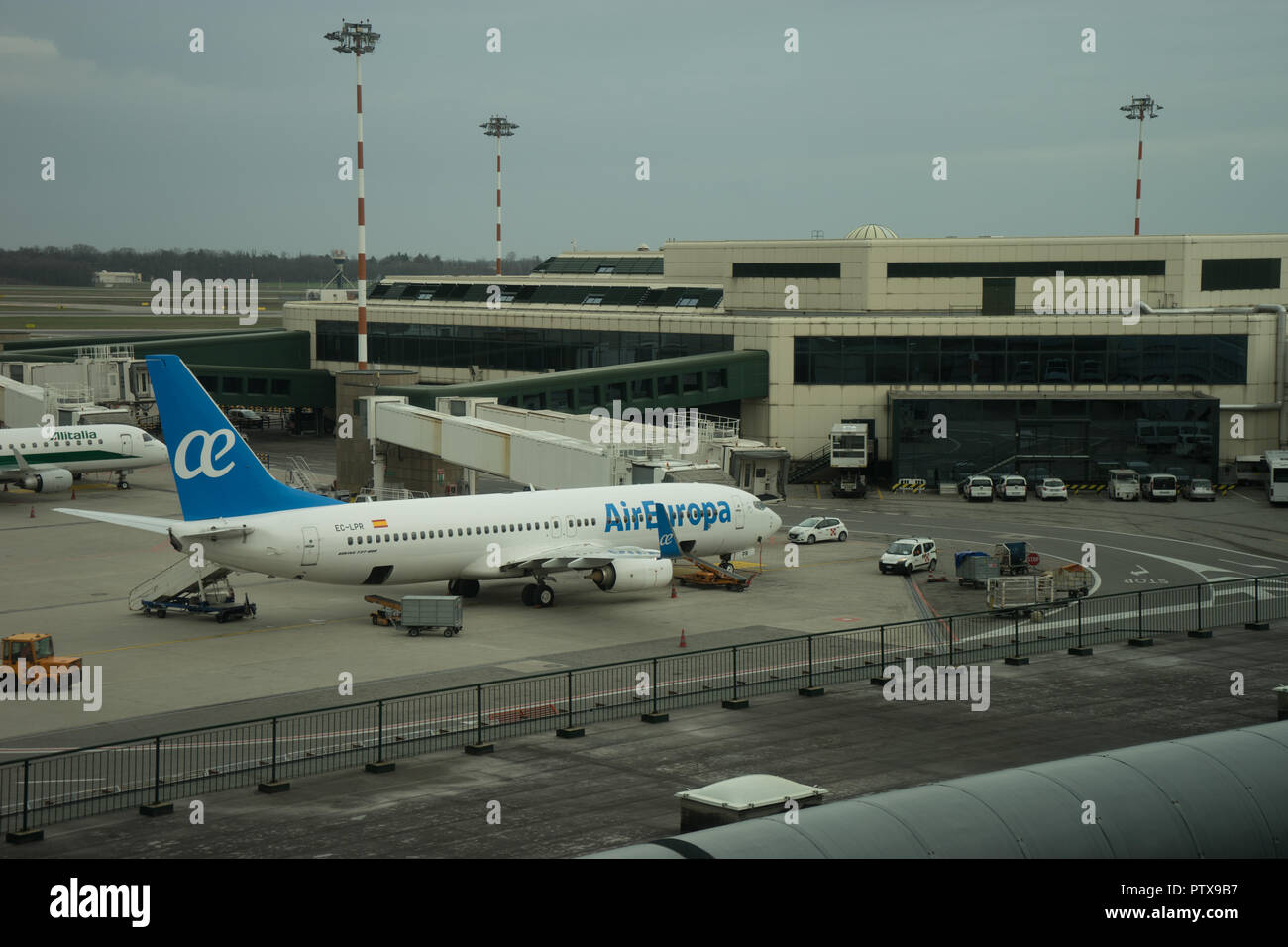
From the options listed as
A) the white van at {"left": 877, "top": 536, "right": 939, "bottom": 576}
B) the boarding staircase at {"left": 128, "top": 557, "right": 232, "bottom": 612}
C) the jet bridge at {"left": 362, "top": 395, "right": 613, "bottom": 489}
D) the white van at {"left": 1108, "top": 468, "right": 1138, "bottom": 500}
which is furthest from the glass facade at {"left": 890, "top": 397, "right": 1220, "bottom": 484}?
the boarding staircase at {"left": 128, "top": 557, "right": 232, "bottom": 612}

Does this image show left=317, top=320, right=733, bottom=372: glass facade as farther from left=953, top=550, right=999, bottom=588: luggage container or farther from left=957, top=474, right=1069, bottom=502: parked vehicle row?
left=953, top=550, right=999, bottom=588: luggage container

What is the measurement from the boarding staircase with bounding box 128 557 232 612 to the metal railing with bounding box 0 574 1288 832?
17349mm

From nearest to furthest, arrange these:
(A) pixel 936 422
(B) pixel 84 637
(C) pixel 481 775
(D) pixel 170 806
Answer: (D) pixel 170 806 < (C) pixel 481 775 < (B) pixel 84 637 < (A) pixel 936 422

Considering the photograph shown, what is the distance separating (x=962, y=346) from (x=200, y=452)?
6265cm

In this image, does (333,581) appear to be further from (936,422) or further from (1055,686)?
(936,422)

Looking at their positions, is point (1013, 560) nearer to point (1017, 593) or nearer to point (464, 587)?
point (1017, 593)

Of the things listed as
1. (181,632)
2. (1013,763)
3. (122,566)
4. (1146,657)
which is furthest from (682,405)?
(1013,763)

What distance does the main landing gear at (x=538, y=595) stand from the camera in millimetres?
56844

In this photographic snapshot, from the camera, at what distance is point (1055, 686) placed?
129 feet

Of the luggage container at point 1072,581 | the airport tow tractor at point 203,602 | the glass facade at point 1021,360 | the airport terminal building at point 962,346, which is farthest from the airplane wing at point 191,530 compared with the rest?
the glass facade at point 1021,360

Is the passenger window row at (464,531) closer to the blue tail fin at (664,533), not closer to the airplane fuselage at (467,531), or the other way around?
the airplane fuselage at (467,531)

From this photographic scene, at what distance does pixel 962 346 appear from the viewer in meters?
99.2

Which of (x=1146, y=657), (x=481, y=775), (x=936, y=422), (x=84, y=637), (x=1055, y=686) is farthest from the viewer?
(x=936, y=422)
